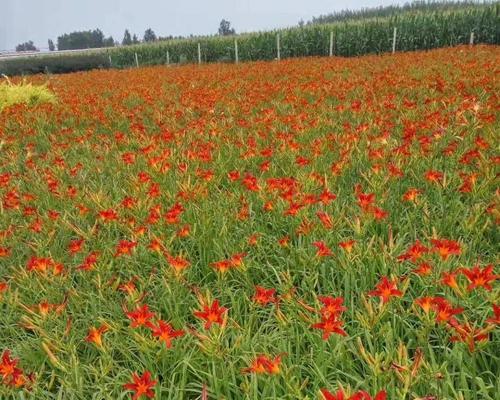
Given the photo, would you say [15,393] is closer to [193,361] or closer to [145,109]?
[193,361]

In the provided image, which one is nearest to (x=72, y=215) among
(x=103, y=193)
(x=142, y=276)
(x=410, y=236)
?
(x=103, y=193)

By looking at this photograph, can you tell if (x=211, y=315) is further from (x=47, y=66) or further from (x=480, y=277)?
(x=47, y=66)

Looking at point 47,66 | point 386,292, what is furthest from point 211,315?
point 47,66

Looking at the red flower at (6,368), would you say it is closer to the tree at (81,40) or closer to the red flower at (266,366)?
the red flower at (266,366)

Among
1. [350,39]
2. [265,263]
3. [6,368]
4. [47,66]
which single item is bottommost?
[47,66]

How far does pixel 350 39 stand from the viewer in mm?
22672

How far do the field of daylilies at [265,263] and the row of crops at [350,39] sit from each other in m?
17.9

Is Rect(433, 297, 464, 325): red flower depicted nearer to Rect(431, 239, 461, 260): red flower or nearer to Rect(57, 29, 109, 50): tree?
Rect(431, 239, 461, 260): red flower

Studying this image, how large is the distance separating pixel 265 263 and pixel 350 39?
2219 centimetres

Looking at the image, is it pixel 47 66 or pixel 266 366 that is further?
pixel 47 66

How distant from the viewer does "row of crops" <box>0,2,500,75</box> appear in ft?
68.6

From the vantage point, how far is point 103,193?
3416 mm

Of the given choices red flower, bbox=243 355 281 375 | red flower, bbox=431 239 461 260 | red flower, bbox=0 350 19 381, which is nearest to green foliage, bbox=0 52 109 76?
red flower, bbox=0 350 19 381

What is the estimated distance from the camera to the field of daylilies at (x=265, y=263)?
158 cm
